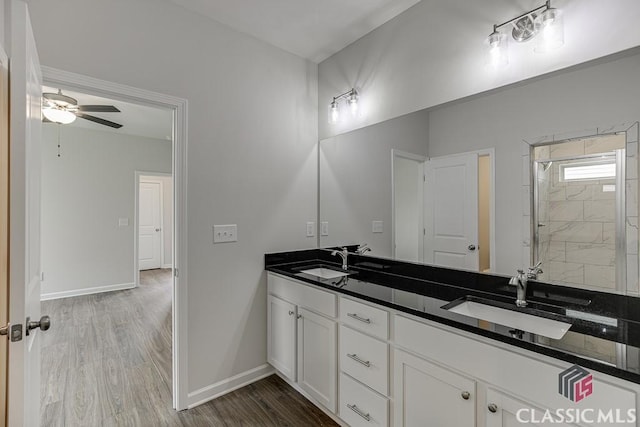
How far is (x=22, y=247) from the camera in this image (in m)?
1.06

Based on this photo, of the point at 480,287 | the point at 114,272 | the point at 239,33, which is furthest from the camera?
the point at 114,272

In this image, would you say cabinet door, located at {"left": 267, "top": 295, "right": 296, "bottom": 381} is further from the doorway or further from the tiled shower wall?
the doorway

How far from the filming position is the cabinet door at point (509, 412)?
1.05 metres

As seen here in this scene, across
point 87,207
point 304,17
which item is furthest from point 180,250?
point 87,207

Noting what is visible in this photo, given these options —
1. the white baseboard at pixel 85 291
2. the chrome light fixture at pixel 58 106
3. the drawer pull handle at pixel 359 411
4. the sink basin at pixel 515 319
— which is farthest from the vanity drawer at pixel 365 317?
the white baseboard at pixel 85 291

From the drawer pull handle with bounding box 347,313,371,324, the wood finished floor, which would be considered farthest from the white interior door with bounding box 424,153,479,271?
the wood finished floor

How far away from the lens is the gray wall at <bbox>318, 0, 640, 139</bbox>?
130 cm

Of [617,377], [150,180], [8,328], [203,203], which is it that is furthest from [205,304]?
[150,180]

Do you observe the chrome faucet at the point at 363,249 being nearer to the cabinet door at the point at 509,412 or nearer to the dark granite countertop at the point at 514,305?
the dark granite countertop at the point at 514,305

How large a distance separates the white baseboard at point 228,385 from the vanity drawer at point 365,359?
0.95 meters

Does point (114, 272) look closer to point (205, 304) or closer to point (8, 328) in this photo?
point (205, 304)

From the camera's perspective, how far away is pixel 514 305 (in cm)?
149

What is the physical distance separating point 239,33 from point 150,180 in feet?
19.6

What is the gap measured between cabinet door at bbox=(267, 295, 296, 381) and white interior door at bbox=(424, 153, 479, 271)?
1048mm
